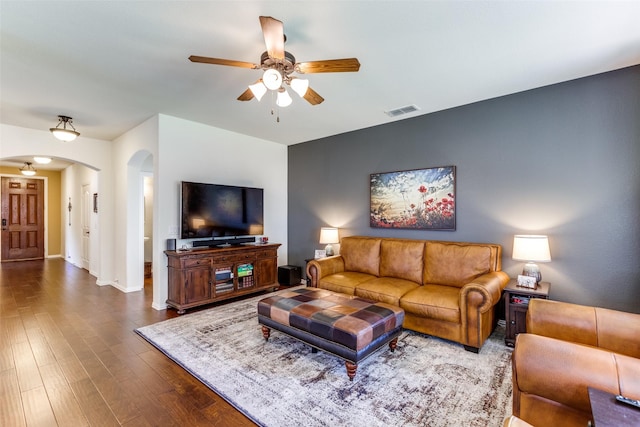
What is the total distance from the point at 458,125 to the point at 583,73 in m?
1.26

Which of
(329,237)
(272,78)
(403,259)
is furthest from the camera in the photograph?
(329,237)

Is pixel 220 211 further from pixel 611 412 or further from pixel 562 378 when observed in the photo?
pixel 611 412

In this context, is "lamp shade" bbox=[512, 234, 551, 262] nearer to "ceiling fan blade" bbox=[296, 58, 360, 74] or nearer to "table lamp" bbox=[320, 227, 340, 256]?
"ceiling fan blade" bbox=[296, 58, 360, 74]

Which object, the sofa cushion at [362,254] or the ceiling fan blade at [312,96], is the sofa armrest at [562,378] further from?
the sofa cushion at [362,254]

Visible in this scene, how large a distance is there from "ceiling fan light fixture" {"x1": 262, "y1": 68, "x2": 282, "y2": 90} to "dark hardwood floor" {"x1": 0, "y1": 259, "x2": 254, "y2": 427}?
240 centimetres

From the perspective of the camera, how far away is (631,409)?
43.5 inches

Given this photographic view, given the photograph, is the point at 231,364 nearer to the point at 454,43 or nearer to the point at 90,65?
the point at 90,65

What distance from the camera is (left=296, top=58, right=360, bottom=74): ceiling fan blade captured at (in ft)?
6.89

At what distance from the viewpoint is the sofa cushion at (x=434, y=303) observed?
9.31 feet

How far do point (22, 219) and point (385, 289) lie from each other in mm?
10425

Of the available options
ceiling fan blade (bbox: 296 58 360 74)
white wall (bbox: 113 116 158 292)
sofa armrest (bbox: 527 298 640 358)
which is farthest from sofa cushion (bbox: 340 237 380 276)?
white wall (bbox: 113 116 158 292)

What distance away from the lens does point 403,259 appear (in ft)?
12.6

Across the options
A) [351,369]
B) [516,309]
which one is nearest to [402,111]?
[516,309]

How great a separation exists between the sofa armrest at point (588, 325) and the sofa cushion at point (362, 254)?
7.07ft
